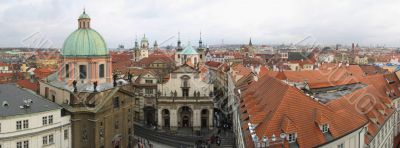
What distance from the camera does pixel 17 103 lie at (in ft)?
142

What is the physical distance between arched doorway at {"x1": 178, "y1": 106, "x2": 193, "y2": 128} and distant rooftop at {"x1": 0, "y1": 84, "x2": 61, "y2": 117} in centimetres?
2886

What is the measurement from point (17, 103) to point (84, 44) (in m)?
12.4

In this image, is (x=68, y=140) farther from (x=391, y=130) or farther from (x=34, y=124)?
(x=391, y=130)

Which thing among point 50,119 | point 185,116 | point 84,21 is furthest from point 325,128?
point 185,116

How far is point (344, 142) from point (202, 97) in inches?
1506

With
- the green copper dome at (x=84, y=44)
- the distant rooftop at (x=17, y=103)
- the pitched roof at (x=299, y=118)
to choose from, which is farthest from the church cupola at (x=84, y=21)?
the pitched roof at (x=299, y=118)

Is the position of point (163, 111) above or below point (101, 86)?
below

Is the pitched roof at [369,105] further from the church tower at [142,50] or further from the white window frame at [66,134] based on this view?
the church tower at [142,50]

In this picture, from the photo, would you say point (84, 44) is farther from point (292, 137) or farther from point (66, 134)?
point (292, 137)

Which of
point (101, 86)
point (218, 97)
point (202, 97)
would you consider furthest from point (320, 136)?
point (218, 97)

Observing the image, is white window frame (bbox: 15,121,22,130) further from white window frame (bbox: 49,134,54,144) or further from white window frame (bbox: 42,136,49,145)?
white window frame (bbox: 49,134,54,144)

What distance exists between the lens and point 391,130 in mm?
53812

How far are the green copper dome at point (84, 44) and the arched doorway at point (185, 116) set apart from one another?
2189 cm

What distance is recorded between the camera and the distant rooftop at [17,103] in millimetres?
41750
